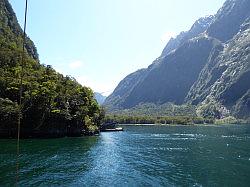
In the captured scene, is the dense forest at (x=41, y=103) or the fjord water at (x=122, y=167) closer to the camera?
the fjord water at (x=122, y=167)

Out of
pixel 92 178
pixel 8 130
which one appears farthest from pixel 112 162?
pixel 8 130

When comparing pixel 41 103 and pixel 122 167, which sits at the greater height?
pixel 41 103

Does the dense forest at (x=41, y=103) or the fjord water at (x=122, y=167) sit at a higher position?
the dense forest at (x=41, y=103)

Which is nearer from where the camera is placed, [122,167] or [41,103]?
[122,167]

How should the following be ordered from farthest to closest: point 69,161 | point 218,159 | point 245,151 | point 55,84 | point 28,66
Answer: point 28,66 < point 55,84 < point 245,151 < point 218,159 < point 69,161

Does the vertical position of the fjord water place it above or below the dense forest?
below

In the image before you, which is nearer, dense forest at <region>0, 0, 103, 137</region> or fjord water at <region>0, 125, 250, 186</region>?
fjord water at <region>0, 125, 250, 186</region>

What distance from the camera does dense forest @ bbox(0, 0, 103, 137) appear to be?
134125mm

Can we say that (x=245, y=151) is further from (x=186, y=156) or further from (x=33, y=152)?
(x=33, y=152)

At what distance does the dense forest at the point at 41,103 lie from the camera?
13412 centimetres

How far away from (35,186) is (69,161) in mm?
25580

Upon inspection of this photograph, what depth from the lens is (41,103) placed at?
454 feet

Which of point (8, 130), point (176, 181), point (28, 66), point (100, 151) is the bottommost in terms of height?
point (176, 181)

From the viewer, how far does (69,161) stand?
7800 centimetres
